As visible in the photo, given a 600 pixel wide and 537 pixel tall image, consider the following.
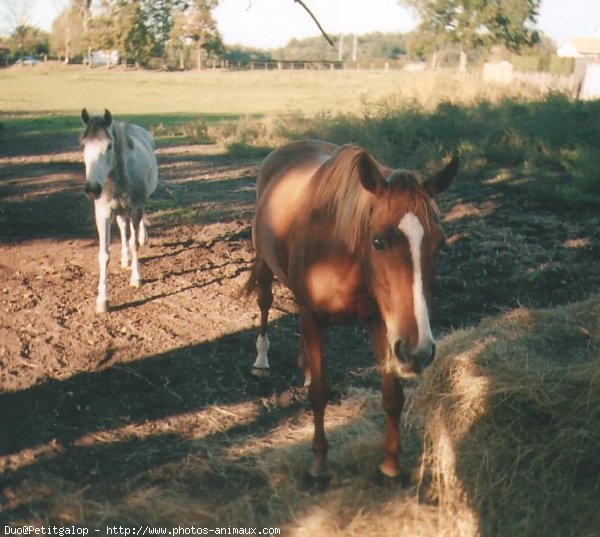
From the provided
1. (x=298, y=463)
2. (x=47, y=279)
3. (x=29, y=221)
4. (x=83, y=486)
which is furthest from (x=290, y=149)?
(x=29, y=221)

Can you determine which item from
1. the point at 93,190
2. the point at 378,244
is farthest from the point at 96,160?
the point at 378,244

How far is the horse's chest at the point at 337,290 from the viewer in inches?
126

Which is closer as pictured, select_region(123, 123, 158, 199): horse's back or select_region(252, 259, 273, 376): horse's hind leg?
select_region(252, 259, 273, 376): horse's hind leg

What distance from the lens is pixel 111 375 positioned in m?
4.80

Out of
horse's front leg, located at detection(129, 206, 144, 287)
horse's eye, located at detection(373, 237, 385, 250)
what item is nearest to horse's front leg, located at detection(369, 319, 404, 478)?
horse's eye, located at detection(373, 237, 385, 250)

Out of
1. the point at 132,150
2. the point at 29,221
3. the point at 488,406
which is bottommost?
the point at 29,221

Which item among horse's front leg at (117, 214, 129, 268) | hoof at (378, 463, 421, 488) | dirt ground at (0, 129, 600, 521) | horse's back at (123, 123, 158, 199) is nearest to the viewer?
hoof at (378, 463, 421, 488)

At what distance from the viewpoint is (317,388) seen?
11.6ft

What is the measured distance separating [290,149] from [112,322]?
228 centimetres

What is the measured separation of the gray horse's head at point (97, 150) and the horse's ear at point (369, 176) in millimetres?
3706

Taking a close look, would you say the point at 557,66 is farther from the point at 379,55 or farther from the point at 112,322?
the point at 379,55

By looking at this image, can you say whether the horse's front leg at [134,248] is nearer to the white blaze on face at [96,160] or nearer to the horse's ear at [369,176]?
the white blaze on face at [96,160]

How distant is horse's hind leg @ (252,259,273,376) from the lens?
191 inches

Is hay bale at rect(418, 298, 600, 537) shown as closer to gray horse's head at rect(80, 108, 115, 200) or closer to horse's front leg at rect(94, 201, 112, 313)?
horse's front leg at rect(94, 201, 112, 313)
